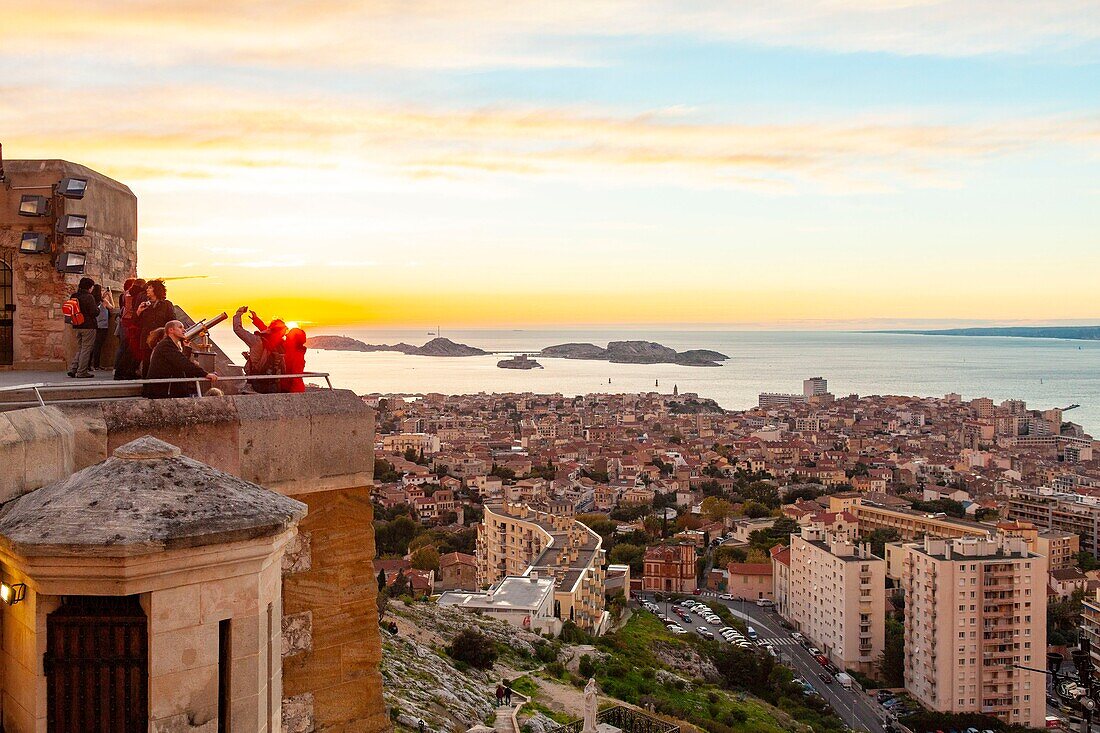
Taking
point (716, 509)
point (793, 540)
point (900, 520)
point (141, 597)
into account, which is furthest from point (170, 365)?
point (716, 509)

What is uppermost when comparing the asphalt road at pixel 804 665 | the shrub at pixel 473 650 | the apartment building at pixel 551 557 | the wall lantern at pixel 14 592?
the wall lantern at pixel 14 592

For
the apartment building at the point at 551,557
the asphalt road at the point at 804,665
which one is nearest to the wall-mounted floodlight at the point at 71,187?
the apartment building at the point at 551,557

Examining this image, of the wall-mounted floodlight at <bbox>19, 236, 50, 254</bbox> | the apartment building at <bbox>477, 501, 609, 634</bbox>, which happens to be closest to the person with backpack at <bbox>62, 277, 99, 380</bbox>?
the wall-mounted floodlight at <bbox>19, 236, 50, 254</bbox>

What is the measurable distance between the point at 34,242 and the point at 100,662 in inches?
203

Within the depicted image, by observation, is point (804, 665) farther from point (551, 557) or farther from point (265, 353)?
point (265, 353)

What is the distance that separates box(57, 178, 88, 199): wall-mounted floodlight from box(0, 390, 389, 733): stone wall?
3774 mm

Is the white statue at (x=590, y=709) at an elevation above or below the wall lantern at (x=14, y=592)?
below

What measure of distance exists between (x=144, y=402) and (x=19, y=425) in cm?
55

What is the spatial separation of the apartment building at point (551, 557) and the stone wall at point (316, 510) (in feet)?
86.5

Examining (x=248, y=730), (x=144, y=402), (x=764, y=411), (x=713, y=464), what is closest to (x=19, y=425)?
(x=144, y=402)

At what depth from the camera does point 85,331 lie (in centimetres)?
599

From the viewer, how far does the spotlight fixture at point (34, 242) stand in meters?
6.75

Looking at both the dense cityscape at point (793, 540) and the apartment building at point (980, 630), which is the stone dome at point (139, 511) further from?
the apartment building at point (980, 630)

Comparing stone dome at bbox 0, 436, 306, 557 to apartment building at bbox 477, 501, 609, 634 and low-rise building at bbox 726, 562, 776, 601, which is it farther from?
low-rise building at bbox 726, 562, 776, 601
